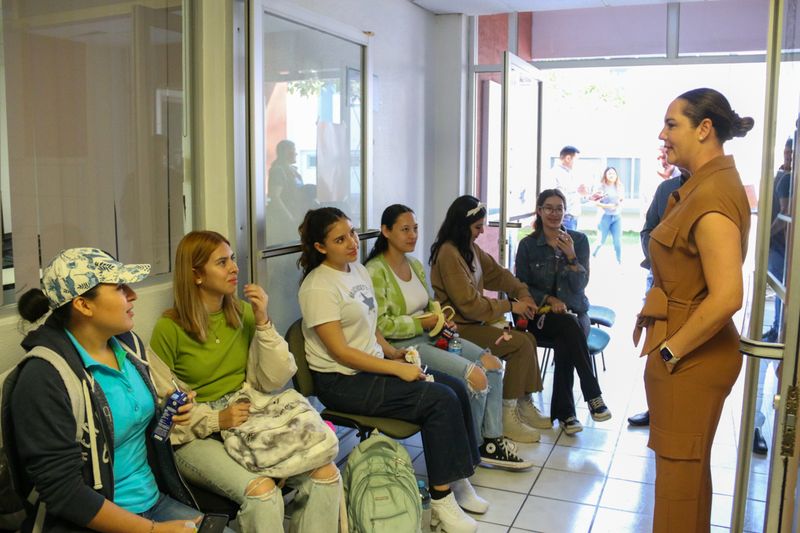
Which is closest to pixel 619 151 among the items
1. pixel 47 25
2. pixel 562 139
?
pixel 562 139

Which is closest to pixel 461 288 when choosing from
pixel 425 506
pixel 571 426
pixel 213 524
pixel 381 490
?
pixel 571 426

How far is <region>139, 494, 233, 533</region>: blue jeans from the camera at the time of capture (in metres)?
2.16

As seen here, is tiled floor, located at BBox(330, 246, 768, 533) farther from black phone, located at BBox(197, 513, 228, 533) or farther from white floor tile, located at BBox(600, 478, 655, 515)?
black phone, located at BBox(197, 513, 228, 533)

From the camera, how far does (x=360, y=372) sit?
3.22 meters

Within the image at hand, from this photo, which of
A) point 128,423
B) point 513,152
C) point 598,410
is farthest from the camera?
point 513,152

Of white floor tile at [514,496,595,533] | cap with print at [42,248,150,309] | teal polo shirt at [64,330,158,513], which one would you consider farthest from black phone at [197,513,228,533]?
white floor tile at [514,496,595,533]

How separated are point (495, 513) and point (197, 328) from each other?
151 centimetres

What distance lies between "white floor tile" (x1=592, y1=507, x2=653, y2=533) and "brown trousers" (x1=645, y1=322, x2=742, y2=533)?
80 centimetres

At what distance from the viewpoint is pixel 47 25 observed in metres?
2.32

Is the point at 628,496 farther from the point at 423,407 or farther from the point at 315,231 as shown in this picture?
the point at 315,231

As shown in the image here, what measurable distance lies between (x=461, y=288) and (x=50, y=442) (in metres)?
2.49

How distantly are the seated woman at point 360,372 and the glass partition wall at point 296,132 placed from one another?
0.24 m

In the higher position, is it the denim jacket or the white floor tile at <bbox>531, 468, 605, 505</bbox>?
the denim jacket

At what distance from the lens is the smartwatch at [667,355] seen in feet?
7.21
